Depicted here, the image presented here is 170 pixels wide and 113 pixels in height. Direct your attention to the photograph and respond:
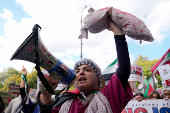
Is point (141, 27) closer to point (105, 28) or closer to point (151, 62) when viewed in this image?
point (105, 28)

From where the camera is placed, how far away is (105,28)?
1.69m

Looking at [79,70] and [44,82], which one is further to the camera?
[79,70]

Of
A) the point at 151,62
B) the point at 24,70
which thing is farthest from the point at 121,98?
the point at 151,62

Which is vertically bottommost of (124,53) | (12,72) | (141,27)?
(124,53)

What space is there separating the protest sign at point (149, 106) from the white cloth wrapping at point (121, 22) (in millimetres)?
2530

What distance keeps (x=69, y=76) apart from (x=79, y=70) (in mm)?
518

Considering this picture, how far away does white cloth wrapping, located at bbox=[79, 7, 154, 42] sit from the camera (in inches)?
57.8

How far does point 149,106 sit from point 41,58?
3252 millimetres

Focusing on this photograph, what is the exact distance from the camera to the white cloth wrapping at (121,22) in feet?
4.82

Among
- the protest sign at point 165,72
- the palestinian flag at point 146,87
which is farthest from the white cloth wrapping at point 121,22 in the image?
the palestinian flag at point 146,87

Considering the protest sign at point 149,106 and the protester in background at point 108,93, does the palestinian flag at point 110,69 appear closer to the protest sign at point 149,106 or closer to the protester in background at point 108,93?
the protest sign at point 149,106

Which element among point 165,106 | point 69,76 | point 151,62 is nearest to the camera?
point 69,76

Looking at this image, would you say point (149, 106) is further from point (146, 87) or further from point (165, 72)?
point (146, 87)

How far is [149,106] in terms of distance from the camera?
3.53m
